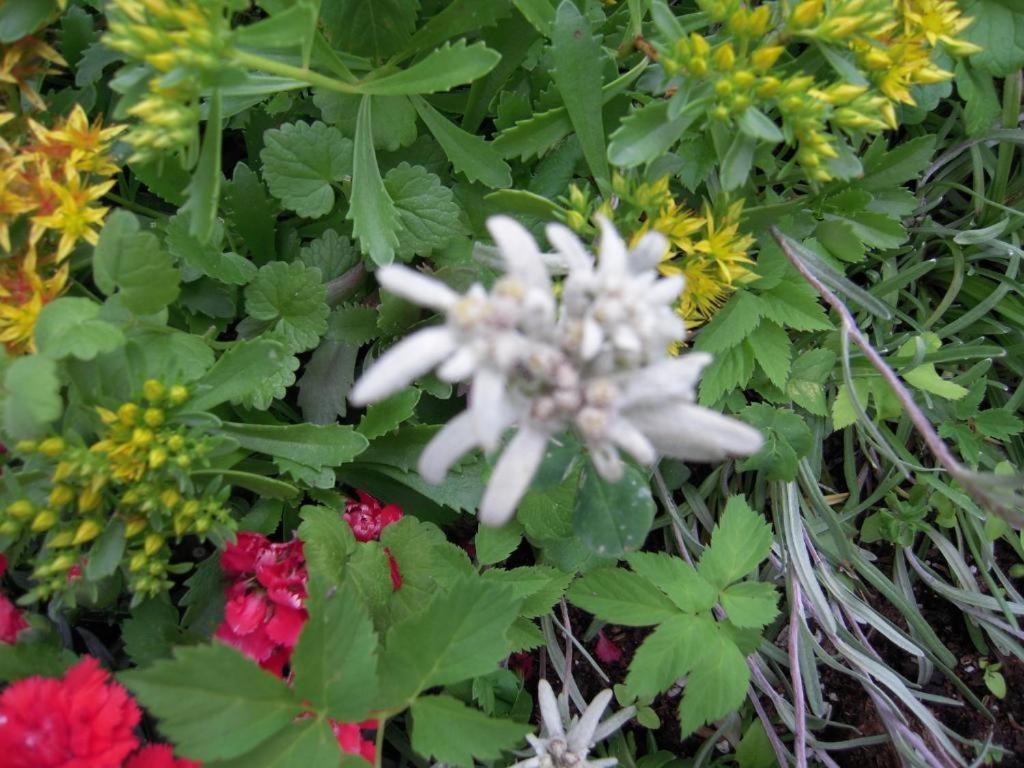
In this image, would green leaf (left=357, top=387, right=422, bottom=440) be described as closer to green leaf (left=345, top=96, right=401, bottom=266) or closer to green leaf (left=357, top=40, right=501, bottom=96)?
green leaf (left=345, top=96, right=401, bottom=266)

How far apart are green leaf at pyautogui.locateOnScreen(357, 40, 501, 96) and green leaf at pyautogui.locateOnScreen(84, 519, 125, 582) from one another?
1148mm

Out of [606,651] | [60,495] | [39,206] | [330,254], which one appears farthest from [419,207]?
[606,651]

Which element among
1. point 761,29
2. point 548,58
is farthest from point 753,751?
point 548,58

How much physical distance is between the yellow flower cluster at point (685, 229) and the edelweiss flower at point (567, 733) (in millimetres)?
1082

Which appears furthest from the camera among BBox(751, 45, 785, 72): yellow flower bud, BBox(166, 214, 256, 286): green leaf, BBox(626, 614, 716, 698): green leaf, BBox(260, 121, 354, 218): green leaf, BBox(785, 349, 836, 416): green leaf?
Result: BBox(785, 349, 836, 416): green leaf

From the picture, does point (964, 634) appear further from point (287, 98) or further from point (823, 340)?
point (287, 98)

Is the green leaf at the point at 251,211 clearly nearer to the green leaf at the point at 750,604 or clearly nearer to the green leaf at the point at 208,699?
the green leaf at the point at 208,699

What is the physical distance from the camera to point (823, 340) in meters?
2.43

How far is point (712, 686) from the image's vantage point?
6.09 ft

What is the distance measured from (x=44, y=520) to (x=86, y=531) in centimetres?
8

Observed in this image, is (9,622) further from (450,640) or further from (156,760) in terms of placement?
(450,640)

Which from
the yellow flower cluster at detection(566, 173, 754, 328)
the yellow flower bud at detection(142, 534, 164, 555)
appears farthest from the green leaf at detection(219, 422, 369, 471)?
the yellow flower cluster at detection(566, 173, 754, 328)

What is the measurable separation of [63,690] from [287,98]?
Answer: 158cm

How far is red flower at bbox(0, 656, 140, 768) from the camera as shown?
1.59 metres
